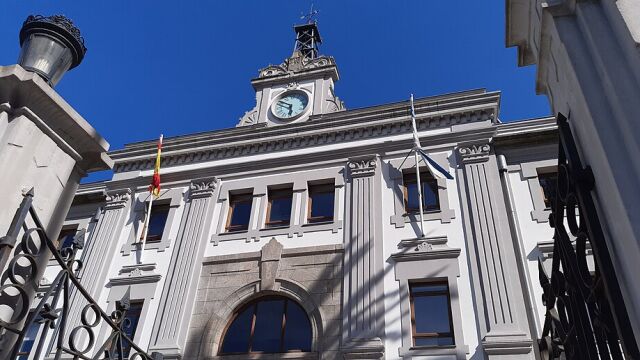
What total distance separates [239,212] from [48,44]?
1180 cm

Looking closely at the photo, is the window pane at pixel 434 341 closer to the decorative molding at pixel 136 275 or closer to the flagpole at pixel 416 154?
the flagpole at pixel 416 154

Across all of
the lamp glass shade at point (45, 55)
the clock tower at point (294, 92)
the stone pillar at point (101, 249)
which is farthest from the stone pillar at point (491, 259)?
the stone pillar at point (101, 249)

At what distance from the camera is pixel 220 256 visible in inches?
567

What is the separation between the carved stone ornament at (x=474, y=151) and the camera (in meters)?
14.1

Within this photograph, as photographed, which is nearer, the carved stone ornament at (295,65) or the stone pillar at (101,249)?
the stone pillar at (101,249)

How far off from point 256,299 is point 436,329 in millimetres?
4937

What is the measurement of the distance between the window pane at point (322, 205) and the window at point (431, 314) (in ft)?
11.4

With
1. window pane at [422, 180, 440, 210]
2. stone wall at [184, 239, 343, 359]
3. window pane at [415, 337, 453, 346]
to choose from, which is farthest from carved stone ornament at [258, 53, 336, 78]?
window pane at [415, 337, 453, 346]

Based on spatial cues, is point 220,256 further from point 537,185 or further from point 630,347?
point 630,347

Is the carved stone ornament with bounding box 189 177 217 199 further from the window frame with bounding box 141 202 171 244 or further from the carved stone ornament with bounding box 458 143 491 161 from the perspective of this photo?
the carved stone ornament with bounding box 458 143 491 161

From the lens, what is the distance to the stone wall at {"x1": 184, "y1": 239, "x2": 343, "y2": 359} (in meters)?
12.4

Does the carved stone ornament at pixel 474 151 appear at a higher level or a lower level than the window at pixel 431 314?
higher

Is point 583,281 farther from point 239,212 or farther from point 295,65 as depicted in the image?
point 295,65

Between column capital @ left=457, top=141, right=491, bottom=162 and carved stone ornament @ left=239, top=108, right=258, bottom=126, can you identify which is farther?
carved stone ornament @ left=239, top=108, right=258, bottom=126
